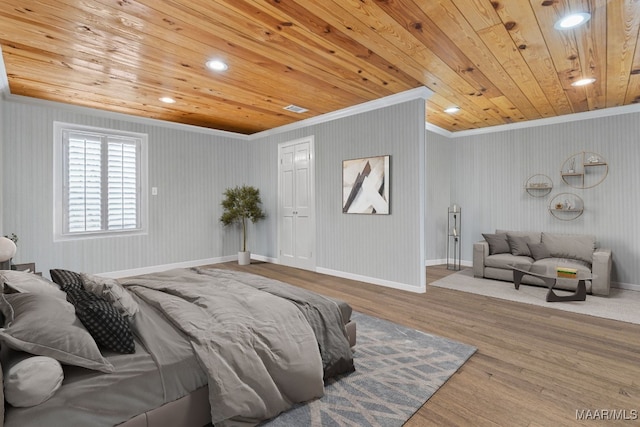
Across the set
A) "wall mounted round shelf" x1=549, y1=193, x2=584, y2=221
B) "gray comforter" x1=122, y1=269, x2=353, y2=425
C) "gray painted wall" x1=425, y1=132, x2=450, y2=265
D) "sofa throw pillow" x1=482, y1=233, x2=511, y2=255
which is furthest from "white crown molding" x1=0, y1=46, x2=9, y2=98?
"wall mounted round shelf" x1=549, y1=193, x2=584, y2=221

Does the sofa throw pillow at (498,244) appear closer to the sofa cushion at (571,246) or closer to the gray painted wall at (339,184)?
the sofa cushion at (571,246)

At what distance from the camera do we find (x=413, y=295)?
4289 mm

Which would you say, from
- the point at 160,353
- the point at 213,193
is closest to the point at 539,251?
the point at 160,353

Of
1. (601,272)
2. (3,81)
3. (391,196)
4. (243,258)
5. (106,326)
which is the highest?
(3,81)

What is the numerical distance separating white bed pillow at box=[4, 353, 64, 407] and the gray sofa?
17.7 ft

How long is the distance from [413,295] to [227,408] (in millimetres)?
3202

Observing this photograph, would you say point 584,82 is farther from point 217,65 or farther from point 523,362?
point 217,65

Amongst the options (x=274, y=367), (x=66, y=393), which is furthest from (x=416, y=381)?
(x=66, y=393)

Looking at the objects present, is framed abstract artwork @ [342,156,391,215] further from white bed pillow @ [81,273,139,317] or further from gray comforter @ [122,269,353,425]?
white bed pillow @ [81,273,139,317]

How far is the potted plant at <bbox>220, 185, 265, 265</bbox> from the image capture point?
20.8 feet

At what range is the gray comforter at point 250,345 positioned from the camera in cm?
164

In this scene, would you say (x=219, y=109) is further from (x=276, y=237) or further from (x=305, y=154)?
(x=276, y=237)

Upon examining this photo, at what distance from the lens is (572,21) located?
8.49 feet

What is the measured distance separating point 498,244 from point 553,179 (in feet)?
4.73
